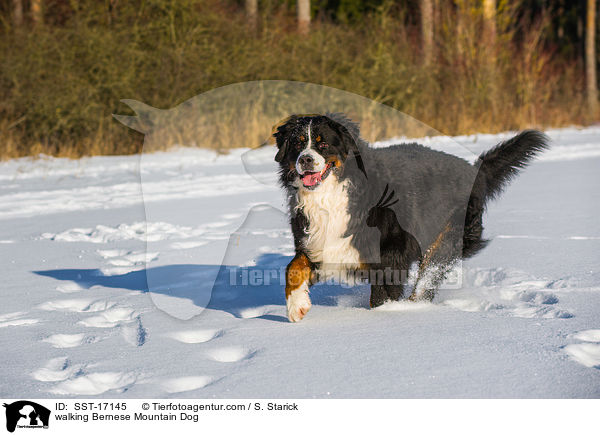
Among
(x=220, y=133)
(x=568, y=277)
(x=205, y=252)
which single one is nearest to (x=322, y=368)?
(x=568, y=277)

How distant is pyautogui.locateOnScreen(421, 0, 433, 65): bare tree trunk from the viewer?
17.0 m

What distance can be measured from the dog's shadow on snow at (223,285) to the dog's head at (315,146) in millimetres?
815

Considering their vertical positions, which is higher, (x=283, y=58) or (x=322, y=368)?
(x=283, y=58)

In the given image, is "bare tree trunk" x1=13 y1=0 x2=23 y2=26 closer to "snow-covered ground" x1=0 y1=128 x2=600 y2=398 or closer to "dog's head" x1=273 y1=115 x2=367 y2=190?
"snow-covered ground" x1=0 y1=128 x2=600 y2=398

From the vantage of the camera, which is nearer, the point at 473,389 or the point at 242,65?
→ the point at 473,389

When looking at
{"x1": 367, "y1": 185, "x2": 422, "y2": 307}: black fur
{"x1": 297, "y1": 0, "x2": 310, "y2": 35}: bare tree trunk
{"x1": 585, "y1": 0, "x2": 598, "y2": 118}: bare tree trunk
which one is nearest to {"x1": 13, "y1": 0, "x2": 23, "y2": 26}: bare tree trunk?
{"x1": 297, "y1": 0, "x2": 310, "y2": 35}: bare tree trunk

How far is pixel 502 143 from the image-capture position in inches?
190

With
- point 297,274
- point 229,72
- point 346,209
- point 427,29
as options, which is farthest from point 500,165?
point 427,29

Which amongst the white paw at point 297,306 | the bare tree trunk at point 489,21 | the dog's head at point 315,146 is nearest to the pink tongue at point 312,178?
the dog's head at point 315,146

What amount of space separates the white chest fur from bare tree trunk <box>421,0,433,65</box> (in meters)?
14.0

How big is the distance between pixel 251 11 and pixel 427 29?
468 centimetres

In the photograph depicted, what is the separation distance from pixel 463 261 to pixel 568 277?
2.74ft
